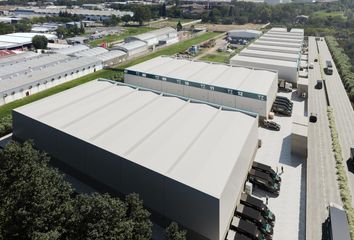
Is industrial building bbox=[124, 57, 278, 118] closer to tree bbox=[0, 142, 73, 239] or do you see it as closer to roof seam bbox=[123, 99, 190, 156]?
roof seam bbox=[123, 99, 190, 156]

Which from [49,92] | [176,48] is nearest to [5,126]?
[49,92]

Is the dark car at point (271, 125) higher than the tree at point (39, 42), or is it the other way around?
the tree at point (39, 42)

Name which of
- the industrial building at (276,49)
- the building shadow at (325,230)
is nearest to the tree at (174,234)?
the building shadow at (325,230)

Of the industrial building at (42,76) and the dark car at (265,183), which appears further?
the industrial building at (42,76)

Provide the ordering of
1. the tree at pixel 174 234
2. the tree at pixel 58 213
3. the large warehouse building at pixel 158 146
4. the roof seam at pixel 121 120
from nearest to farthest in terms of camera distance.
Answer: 1. the tree at pixel 58 213
2. the tree at pixel 174 234
3. the large warehouse building at pixel 158 146
4. the roof seam at pixel 121 120

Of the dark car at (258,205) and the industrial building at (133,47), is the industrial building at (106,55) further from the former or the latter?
the dark car at (258,205)

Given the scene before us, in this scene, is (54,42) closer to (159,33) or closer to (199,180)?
(159,33)

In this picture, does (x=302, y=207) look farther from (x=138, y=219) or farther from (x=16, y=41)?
(x=16, y=41)
